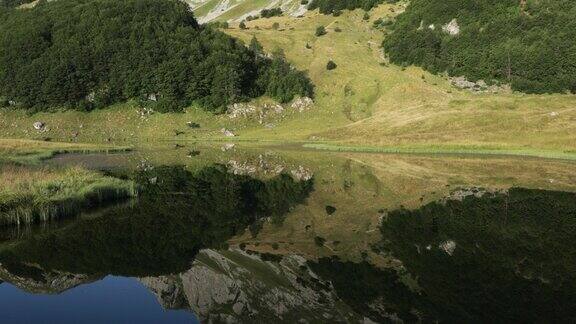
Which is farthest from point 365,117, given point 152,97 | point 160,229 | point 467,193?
point 160,229

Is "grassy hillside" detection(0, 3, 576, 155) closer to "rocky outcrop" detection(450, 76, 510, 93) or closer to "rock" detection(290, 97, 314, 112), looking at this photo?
"rock" detection(290, 97, 314, 112)

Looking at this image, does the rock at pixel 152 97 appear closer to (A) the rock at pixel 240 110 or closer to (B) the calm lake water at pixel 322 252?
(A) the rock at pixel 240 110

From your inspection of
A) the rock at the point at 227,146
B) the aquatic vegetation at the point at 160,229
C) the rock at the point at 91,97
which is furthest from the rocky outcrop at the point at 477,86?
the rock at the point at 91,97

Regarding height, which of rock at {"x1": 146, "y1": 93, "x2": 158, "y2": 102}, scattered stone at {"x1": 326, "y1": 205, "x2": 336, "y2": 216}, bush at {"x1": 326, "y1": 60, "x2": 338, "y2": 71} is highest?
bush at {"x1": 326, "y1": 60, "x2": 338, "y2": 71}

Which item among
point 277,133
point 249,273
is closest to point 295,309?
point 249,273

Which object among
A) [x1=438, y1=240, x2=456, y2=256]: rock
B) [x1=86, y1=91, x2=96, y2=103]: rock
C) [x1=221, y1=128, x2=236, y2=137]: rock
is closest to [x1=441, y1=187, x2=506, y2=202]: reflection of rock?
[x1=438, y1=240, x2=456, y2=256]: rock

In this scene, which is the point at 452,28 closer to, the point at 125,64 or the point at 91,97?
the point at 125,64
